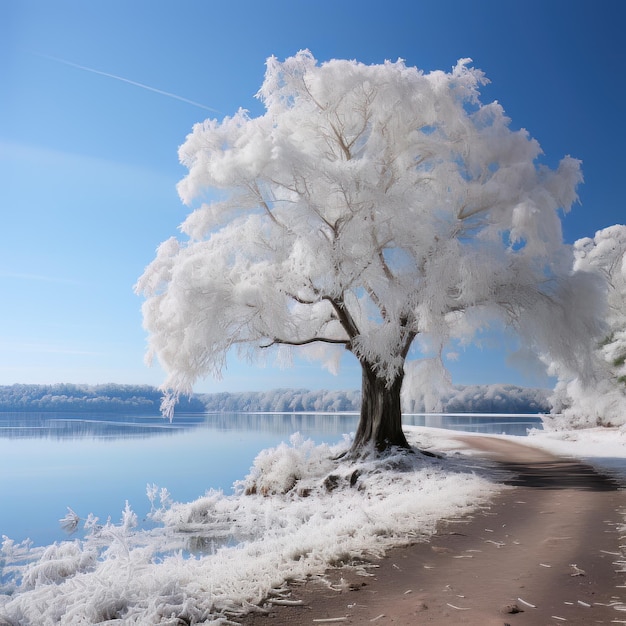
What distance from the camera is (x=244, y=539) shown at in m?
9.74

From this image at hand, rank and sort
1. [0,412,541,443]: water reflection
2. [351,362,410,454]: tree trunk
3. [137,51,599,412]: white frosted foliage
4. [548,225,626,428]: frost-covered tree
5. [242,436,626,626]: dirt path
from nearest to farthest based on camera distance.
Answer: [242,436,626,626]: dirt path
[137,51,599,412]: white frosted foliage
[351,362,410,454]: tree trunk
[548,225,626,428]: frost-covered tree
[0,412,541,443]: water reflection

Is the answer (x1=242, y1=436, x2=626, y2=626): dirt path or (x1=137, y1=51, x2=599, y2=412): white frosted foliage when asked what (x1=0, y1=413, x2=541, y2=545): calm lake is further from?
(x1=242, y1=436, x2=626, y2=626): dirt path

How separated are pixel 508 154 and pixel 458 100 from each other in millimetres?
1947

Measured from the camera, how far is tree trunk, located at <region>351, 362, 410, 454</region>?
15359mm

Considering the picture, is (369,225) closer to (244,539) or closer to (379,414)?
(379,414)

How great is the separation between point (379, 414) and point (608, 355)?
12086 millimetres

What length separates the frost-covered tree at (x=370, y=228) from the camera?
1310 centimetres

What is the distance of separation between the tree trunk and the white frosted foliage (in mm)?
606

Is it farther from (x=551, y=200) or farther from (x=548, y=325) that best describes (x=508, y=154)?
(x=548, y=325)

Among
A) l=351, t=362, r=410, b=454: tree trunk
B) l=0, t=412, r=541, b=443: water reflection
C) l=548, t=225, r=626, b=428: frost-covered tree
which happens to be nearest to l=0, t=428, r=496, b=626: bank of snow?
l=351, t=362, r=410, b=454: tree trunk

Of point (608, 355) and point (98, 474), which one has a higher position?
point (608, 355)

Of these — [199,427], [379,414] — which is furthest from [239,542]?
[199,427]

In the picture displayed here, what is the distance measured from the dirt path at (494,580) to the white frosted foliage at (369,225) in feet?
19.9

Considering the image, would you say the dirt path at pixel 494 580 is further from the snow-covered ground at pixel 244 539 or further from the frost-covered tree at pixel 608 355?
the frost-covered tree at pixel 608 355
